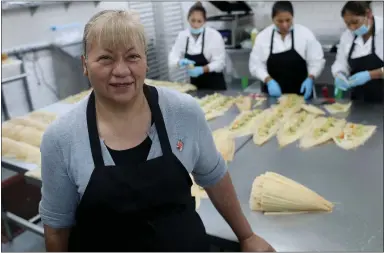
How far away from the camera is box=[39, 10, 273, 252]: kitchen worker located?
2.80 ft

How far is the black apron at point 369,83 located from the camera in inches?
99.7

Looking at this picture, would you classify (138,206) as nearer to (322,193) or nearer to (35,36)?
(322,193)

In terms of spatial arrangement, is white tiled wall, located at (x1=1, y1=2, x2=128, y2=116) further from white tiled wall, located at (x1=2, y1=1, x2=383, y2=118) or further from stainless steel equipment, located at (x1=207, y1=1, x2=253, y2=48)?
stainless steel equipment, located at (x1=207, y1=1, x2=253, y2=48)

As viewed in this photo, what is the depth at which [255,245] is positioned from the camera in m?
1.19

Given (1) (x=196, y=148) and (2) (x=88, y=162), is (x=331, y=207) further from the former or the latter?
(2) (x=88, y=162)

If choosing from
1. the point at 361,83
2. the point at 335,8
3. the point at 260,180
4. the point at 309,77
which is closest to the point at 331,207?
the point at 260,180

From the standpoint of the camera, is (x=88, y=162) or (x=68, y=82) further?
(x=68, y=82)

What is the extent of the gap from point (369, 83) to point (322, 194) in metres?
1.42

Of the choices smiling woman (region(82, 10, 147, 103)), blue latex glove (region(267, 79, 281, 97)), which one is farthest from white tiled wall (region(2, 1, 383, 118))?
smiling woman (region(82, 10, 147, 103))

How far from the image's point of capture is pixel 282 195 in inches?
53.9

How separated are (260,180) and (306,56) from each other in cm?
175

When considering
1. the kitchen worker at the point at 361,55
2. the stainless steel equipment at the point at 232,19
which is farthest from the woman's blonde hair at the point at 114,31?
the stainless steel equipment at the point at 232,19

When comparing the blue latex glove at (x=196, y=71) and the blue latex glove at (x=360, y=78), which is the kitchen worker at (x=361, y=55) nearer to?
the blue latex glove at (x=360, y=78)

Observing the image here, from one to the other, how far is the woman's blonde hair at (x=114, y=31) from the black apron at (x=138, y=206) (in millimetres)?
187
